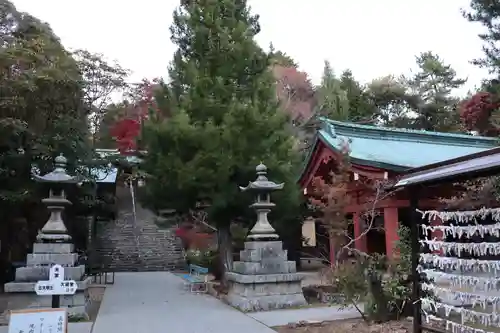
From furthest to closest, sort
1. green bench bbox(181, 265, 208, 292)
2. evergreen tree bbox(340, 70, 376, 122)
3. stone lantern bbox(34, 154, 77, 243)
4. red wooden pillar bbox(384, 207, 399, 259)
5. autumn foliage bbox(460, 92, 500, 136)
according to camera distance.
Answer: evergreen tree bbox(340, 70, 376, 122) < autumn foliage bbox(460, 92, 500, 136) < green bench bbox(181, 265, 208, 292) < red wooden pillar bbox(384, 207, 399, 259) < stone lantern bbox(34, 154, 77, 243)

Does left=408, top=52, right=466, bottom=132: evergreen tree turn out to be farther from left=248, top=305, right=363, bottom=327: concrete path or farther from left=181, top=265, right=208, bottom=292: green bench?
left=248, top=305, right=363, bottom=327: concrete path

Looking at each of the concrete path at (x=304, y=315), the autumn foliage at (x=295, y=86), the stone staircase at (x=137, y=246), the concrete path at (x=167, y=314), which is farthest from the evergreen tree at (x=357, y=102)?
the concrete path at (x=304, y=315)

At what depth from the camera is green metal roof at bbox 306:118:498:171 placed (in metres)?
15.8

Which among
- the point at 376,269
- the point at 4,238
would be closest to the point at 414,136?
the point at 376,269

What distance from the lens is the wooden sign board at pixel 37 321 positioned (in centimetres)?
556

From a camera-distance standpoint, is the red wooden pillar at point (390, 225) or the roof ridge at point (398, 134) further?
the roof ridge at point (398, 134)

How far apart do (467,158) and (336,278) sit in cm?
396

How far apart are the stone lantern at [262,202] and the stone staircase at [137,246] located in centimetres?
1201

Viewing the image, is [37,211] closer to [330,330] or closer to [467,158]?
[330,330]

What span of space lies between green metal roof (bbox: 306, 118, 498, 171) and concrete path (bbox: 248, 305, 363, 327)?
5.24 m

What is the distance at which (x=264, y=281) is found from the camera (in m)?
11.2

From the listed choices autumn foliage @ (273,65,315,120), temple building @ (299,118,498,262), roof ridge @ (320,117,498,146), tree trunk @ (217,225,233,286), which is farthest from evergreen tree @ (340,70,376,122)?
tree trunk @ (217,225,233,286)

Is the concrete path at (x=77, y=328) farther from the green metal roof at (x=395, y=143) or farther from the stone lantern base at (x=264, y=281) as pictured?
the green metal roof at (x=395, y=143)

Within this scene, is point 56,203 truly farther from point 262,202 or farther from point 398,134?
point 398,134
